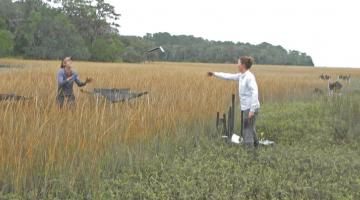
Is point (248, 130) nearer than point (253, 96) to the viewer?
No

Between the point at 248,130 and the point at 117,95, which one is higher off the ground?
the point at 117,95

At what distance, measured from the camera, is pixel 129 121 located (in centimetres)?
591

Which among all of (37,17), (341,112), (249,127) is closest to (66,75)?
(249,127)

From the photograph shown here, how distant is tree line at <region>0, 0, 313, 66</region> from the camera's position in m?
50.4

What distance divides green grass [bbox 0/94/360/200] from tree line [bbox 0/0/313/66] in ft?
135

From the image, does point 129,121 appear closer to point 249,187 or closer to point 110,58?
point 249,187

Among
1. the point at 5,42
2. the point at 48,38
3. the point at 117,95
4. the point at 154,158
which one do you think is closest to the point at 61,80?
the point at 117,95

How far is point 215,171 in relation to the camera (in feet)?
16.7

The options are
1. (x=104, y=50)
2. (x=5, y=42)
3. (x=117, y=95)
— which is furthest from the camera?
(x=104, y=50)

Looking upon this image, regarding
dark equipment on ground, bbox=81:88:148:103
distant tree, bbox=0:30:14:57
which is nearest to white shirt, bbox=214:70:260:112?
dark equipment on ground, bbox=81:88:148:103

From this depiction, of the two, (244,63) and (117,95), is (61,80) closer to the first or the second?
(117,95)

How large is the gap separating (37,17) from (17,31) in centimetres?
441

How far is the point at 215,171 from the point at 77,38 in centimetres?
4974

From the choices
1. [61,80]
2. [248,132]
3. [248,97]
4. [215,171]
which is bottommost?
[215,171]
